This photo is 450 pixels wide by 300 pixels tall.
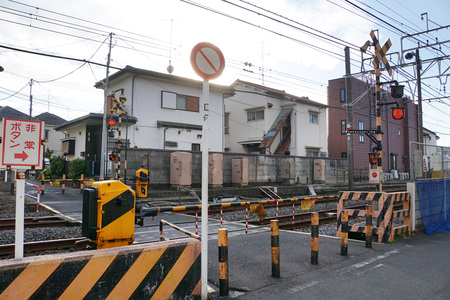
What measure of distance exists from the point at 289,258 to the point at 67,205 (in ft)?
36.8

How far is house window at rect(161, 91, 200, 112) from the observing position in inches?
879

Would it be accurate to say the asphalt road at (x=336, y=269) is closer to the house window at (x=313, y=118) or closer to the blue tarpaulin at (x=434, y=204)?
the blue tarpaulin at (x=434, y=204)

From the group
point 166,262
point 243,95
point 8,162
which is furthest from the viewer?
point 243,95

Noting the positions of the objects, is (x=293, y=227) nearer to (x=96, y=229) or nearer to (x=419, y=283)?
(x=419, y=283)

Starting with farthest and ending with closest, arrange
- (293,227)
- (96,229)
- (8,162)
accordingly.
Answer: (293,227) < (96,229) < (8,162)

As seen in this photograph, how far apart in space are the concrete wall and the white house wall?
164 inches

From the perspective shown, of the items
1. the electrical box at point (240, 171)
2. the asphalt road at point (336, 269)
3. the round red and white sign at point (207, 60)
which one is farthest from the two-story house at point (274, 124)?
the round red and white sign at point (207, 60)

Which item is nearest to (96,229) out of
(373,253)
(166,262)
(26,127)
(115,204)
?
(115,204)

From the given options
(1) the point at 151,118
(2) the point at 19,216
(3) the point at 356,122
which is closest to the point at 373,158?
(2) the point at 19,216

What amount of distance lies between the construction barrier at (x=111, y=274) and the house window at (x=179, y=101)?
19503 millimetres

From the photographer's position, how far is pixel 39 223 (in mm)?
9023

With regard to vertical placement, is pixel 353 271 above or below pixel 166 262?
below

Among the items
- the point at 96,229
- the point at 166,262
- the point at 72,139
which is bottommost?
the point at 166,262

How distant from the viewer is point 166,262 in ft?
11.3
